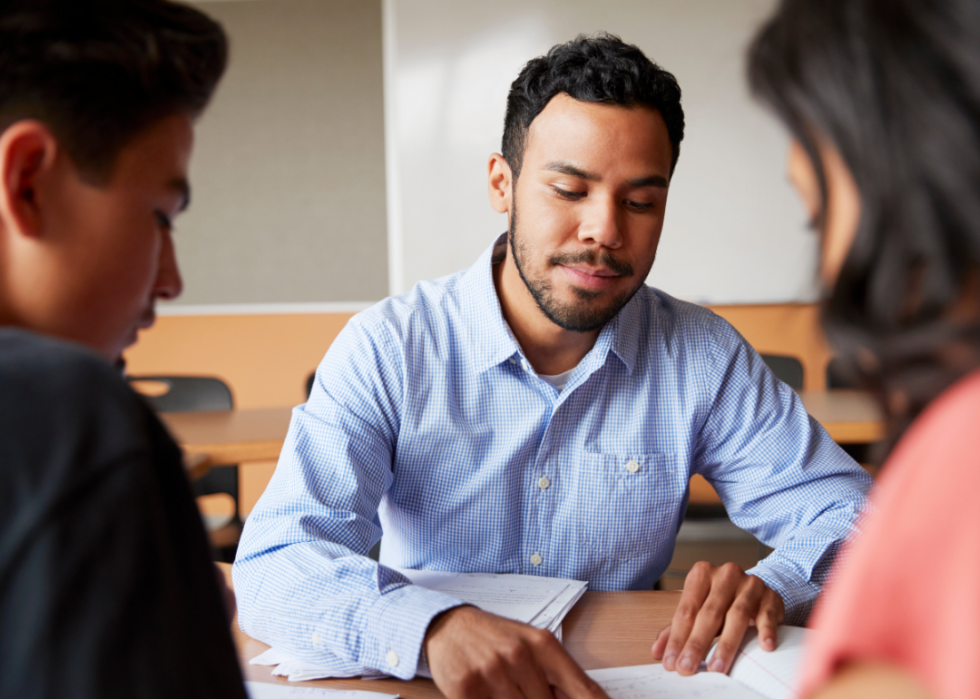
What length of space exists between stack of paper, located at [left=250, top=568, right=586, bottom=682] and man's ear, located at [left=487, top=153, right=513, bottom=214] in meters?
0.72

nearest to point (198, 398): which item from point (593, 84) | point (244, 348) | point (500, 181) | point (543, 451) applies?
point (244, 348)

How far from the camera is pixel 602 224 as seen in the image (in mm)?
1312

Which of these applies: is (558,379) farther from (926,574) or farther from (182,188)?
(926,574)

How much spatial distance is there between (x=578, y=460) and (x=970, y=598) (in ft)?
3.21

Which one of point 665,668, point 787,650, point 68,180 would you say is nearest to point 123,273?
point 68,180

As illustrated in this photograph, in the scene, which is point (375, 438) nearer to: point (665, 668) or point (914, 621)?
point (665, 668)

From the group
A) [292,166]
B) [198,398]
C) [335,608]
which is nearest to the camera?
[335,608]

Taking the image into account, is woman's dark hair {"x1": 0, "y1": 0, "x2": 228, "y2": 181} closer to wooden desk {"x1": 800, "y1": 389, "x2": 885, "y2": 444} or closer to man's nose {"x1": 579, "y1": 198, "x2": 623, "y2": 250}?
man's nose {"x1": 579, "y1": 198, "x2": 623, "y2": 250}

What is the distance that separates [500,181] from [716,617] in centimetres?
92

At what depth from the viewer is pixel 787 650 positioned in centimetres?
93

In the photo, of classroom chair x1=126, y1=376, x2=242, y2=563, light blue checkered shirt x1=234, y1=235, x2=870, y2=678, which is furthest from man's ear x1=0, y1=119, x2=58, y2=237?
classroom chair x1=126, y1=376, x2=242, y2=563

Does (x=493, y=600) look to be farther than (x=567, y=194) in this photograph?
No

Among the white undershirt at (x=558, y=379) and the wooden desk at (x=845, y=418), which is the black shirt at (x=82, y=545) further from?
the wooden desk at (x=845, y=418)

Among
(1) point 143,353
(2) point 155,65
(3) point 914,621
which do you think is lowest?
(1) point 143,353
